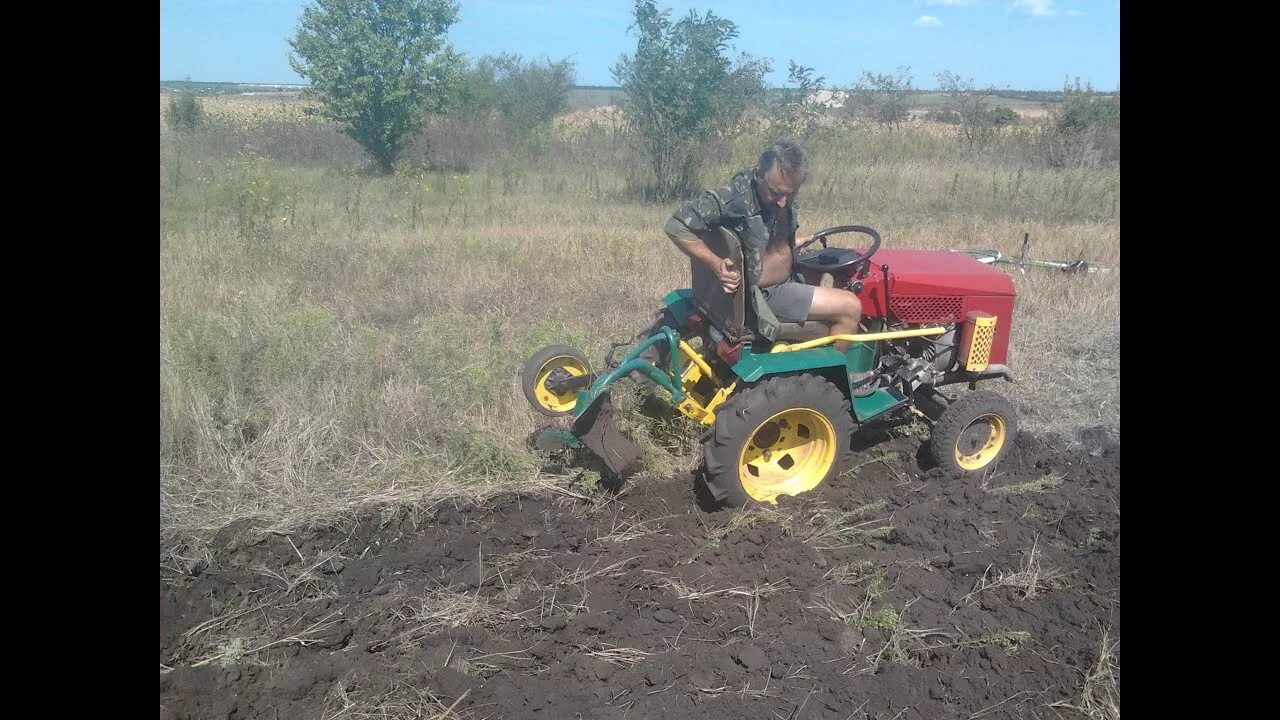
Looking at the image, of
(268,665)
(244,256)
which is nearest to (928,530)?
(268,665)

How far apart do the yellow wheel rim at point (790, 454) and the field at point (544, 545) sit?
16 cm

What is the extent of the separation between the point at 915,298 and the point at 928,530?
136 cm

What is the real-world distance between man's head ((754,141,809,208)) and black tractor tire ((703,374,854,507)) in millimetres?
921

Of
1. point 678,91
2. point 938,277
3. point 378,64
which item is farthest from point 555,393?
point 378,64

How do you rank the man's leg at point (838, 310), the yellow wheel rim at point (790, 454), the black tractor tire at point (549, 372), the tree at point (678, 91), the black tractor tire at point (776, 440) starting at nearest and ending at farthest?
the black tractor tire at point (776, 440) → the yellow wheel rim at point (790, 454) → the man's leg at point (838, 310) → the black tractor tire at point (549, 372) → the tree at point (678, 91)

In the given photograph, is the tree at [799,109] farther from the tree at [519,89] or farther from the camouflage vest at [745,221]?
the camouflage vest at [745,221]

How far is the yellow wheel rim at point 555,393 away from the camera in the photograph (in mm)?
A: 5023

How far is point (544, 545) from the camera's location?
3812 mm

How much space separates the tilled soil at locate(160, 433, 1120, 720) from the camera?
287cm

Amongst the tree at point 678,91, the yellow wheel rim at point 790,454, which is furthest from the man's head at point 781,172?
the tree at point 678,91

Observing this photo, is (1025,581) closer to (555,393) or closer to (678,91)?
(555,393)

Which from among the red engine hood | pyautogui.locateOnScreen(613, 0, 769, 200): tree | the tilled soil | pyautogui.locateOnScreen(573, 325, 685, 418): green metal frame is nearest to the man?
the red engine hood

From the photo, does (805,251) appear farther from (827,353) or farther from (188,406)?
(188,406)

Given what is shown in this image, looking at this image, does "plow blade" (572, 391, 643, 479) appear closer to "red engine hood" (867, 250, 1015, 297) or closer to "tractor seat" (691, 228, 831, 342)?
"tractor seat" (691, 228, 831, 342)
